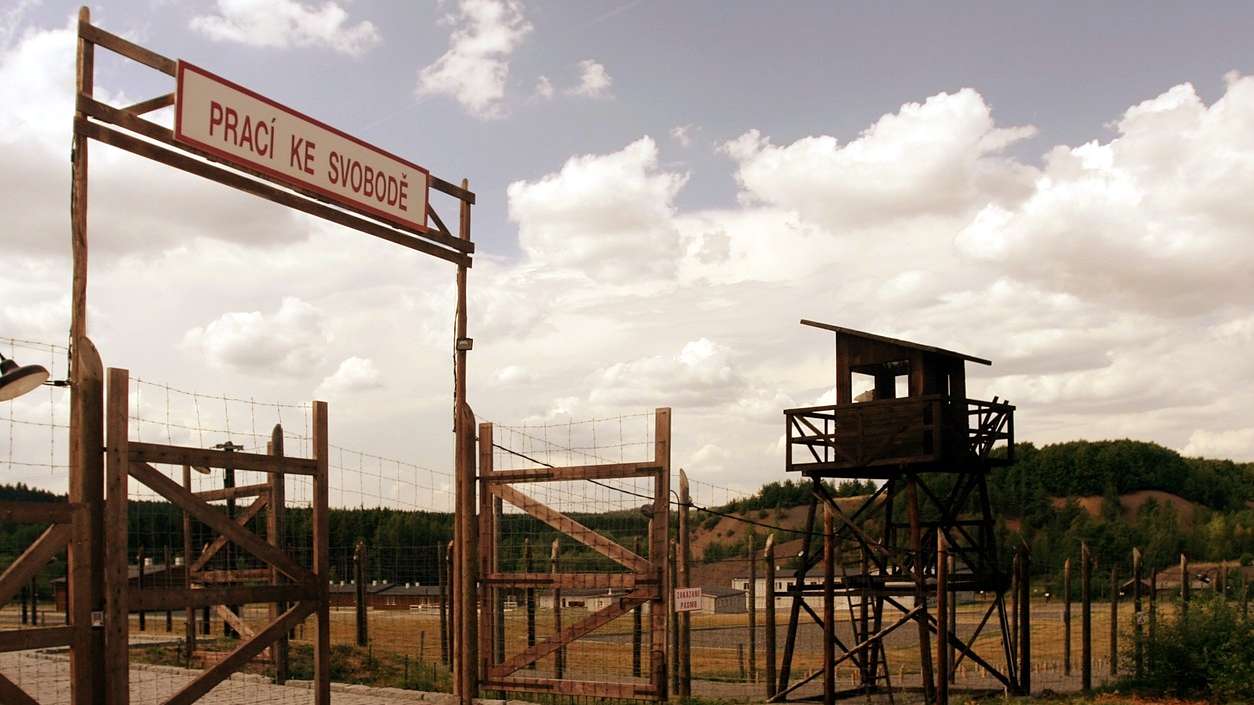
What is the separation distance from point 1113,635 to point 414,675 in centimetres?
1704

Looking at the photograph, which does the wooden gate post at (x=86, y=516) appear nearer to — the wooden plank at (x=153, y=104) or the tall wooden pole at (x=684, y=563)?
the wooden plank at (x=153, y=104)

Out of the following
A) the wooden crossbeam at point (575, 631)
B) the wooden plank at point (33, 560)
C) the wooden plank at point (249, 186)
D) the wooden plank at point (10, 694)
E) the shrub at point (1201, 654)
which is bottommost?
the shrub at point (1201, 654)

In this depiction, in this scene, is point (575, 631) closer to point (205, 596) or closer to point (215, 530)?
point (215, 530)

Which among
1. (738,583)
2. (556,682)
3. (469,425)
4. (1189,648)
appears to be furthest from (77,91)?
(738,583)

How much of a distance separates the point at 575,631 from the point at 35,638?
7066 mm

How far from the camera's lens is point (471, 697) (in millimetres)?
16578

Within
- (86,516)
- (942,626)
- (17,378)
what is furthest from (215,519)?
(942,626)

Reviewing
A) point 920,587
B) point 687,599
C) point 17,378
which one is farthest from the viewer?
point 920,587

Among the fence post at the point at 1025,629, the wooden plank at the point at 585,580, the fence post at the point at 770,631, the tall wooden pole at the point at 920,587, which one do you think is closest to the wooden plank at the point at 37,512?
the wooden plank at the point at 585,580

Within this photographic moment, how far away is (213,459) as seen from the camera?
12.2 meters

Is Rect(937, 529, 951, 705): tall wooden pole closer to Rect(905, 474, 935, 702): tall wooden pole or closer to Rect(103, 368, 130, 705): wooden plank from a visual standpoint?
Rect(905, 474, 935, 702): tall wooden pole

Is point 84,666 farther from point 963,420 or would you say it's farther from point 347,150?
point 963,420

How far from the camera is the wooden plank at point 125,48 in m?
11.2

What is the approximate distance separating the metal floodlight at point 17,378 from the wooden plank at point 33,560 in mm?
1403
